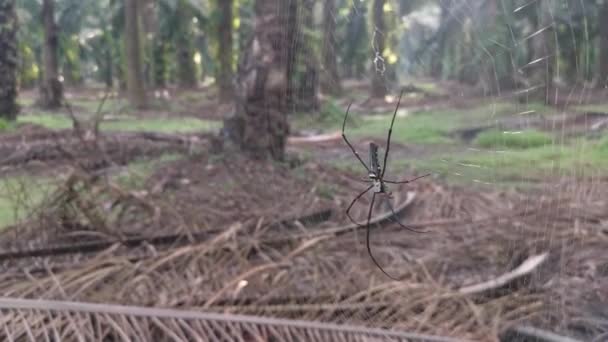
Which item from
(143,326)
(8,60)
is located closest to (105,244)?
(143,326)

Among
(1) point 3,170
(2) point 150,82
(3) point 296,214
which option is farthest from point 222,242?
(2) point 150,82

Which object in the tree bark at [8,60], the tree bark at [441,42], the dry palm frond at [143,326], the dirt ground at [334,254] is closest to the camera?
the tree bark at [441,42]

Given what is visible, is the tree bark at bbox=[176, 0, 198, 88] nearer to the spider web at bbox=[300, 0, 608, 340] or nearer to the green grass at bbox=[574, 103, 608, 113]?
the spider web at bbox=[300, 0, 608, 340]

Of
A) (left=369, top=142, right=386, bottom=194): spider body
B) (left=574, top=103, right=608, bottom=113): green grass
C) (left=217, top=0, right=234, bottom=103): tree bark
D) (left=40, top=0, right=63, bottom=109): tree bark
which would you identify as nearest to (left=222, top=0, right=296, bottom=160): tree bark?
(left=369, top=142, right=386, bottom=194): spider body

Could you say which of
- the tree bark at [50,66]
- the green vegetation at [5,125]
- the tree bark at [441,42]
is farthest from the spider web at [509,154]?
the tree bark at [50,66]

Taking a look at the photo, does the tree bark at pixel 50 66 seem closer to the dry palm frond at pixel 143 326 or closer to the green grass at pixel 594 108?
the dry palm frond at pixel 143 326

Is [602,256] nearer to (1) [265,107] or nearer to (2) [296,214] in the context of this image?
(2) [296,214]
